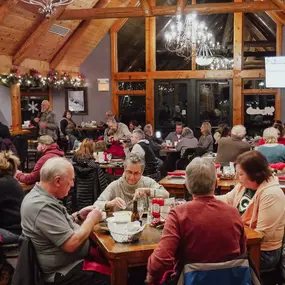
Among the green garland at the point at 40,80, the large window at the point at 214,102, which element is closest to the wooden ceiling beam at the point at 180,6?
the large window at the point at 214,102

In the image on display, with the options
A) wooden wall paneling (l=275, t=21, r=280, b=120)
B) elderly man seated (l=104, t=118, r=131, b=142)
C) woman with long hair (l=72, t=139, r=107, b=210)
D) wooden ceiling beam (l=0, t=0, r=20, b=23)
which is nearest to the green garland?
wooden ceiling beam (l=0, t=0, r=20, b=23)

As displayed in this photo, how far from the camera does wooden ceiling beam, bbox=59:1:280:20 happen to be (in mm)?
8688

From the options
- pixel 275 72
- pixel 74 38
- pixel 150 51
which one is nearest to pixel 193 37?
pixel 275 72

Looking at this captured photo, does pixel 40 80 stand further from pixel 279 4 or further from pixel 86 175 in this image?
pixel 279 4

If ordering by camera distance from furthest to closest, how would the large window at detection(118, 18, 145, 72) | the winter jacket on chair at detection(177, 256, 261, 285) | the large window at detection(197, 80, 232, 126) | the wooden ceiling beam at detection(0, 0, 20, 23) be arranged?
the large window at detection(118, 18, 145, 72)
the large window at detection(197, 80, 232, 126)
the wooden ceiling beam at detection(0, 0, 20, 23)
the winter jacket on chair at detection(177, 256, 261, 285)

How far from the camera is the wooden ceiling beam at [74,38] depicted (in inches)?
415

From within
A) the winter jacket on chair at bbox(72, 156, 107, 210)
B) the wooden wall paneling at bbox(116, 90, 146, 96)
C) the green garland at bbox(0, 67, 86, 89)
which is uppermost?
the green garland at bbox(0, 67, 86, 89)

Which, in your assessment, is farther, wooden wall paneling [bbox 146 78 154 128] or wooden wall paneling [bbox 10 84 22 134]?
wooden wall paneling [bbox 146 78 154 128]

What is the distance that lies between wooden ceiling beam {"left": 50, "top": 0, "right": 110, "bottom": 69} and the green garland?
13.5 inches

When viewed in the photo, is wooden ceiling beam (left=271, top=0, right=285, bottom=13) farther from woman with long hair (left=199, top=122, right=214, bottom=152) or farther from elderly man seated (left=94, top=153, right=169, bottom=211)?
elderly man seated (left=94, top=153, right=169, bottom=211)

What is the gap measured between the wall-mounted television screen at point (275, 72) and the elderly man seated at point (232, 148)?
503 cm

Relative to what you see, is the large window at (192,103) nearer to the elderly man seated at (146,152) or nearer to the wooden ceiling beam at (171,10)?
the wooden ceiling beam at (171,10)

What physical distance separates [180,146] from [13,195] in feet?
16.3

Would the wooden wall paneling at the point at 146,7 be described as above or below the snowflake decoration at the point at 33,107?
above
